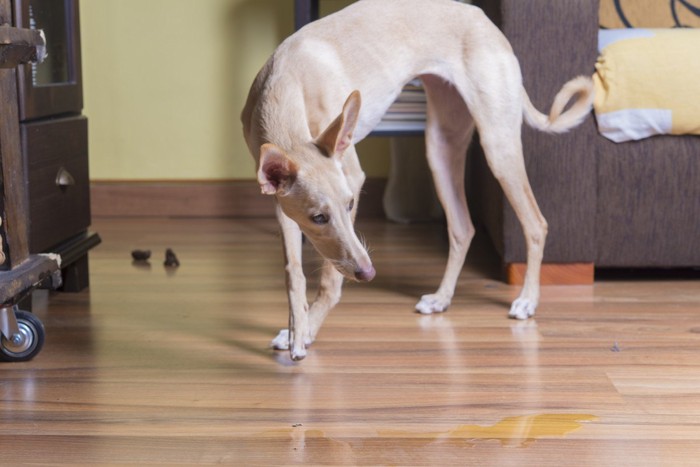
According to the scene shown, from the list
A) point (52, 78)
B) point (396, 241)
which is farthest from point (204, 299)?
point (396, 241)

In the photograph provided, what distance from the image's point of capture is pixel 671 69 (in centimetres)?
230

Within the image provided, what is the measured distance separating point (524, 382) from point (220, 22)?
2145 millimetres

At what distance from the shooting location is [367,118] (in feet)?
6.73

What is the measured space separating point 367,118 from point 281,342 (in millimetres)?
501

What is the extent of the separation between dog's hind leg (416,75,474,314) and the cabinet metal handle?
2.76ft

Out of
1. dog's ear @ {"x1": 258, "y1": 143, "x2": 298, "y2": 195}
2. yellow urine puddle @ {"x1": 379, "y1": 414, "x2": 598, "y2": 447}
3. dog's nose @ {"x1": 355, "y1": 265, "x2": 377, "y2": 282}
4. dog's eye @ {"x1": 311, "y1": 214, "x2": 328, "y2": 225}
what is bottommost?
yellow urine puddle @ {"x1": 379, "y1": 414, "x2": 598, "y2": 447}

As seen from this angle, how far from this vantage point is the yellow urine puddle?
4.71 feet

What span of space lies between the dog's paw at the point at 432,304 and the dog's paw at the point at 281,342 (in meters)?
0.39

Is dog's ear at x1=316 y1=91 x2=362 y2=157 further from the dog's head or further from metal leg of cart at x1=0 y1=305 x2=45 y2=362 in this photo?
metal leg of cart at x1=0 y1=305 x2=45 y2=362

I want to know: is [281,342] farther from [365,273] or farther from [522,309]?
[522,309]

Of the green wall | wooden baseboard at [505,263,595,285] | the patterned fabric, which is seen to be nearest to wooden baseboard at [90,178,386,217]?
the green wall

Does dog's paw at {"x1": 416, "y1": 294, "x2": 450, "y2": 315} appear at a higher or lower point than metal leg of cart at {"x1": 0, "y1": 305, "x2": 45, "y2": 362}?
lower

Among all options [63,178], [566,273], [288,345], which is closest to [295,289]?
[288,345]

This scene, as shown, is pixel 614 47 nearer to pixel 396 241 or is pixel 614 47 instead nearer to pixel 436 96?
pixel 436 96
